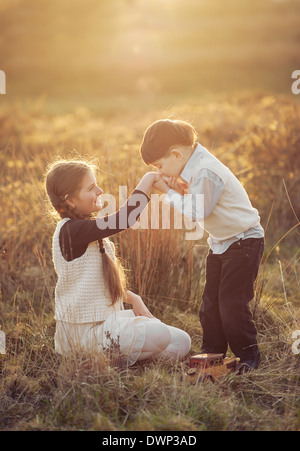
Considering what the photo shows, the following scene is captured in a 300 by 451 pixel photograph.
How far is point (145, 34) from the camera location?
30969 millimetres

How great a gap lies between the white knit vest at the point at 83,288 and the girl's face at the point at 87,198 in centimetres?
9

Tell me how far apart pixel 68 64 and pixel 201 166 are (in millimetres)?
31766

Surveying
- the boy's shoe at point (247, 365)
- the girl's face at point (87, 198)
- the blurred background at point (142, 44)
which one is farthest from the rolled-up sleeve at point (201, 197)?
the blurred background at point (142, 44)

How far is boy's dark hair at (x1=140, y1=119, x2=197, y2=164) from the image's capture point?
2490 millimetres

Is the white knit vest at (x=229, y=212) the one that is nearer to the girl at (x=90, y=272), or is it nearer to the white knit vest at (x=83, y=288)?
the girl at (x=90, y=272)

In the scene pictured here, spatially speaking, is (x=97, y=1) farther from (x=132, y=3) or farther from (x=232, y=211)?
(x=232, y=211)

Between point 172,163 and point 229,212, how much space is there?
13.6 inches

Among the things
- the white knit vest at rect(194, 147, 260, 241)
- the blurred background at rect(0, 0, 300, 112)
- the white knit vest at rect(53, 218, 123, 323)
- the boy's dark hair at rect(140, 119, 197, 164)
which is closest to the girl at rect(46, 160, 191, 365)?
the white knit vest at rect(53, 218, 123, 323)

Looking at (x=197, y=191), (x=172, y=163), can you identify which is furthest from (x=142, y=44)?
(x=197, y=191)

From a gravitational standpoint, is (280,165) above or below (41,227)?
above

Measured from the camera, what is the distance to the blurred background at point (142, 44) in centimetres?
2764

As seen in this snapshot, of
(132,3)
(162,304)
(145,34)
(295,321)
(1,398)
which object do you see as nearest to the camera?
(1,398)

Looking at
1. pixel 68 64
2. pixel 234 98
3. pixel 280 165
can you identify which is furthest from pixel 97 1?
pixel 280 165
